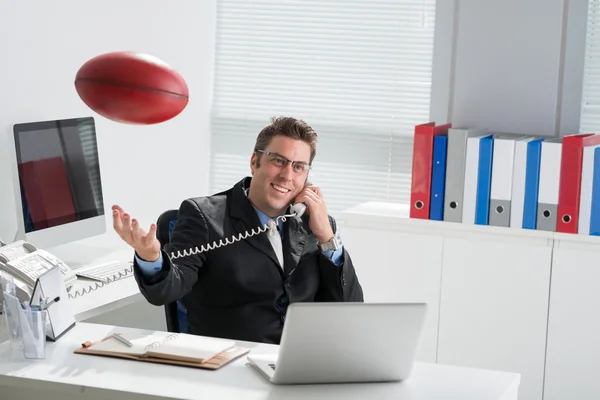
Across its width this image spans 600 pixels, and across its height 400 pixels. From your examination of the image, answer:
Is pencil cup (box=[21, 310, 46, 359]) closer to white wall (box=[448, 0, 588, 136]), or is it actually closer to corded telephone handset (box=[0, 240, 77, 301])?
corded telephone handset (box=[0, 240, 77, 301])

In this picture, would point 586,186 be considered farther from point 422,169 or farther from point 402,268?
point 402,268

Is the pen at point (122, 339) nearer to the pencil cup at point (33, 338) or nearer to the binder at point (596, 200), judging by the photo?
the pencil cup at point (33, 338)

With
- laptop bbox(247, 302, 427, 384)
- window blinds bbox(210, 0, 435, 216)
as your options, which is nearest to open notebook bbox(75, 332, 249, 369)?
laptop bbox(247, 302, 427, 384)

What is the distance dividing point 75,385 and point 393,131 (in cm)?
279

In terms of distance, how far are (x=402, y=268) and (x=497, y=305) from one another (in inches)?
16.5

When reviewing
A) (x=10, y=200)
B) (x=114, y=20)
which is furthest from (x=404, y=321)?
(x=114, y=20)

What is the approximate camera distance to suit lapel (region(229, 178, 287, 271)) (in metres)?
2.91

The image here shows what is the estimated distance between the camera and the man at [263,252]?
9.40 ft

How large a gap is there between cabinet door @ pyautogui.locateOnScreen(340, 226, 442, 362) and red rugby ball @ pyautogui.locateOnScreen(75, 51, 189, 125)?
1.54 metres

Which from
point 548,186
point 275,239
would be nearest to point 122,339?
point 275,239

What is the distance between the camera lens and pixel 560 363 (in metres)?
3.80

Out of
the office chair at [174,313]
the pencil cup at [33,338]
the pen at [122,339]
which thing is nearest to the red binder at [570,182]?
the office chair at [174,313]

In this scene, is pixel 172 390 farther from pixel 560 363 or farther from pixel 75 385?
pixel 560 363

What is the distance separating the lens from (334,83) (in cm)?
476
